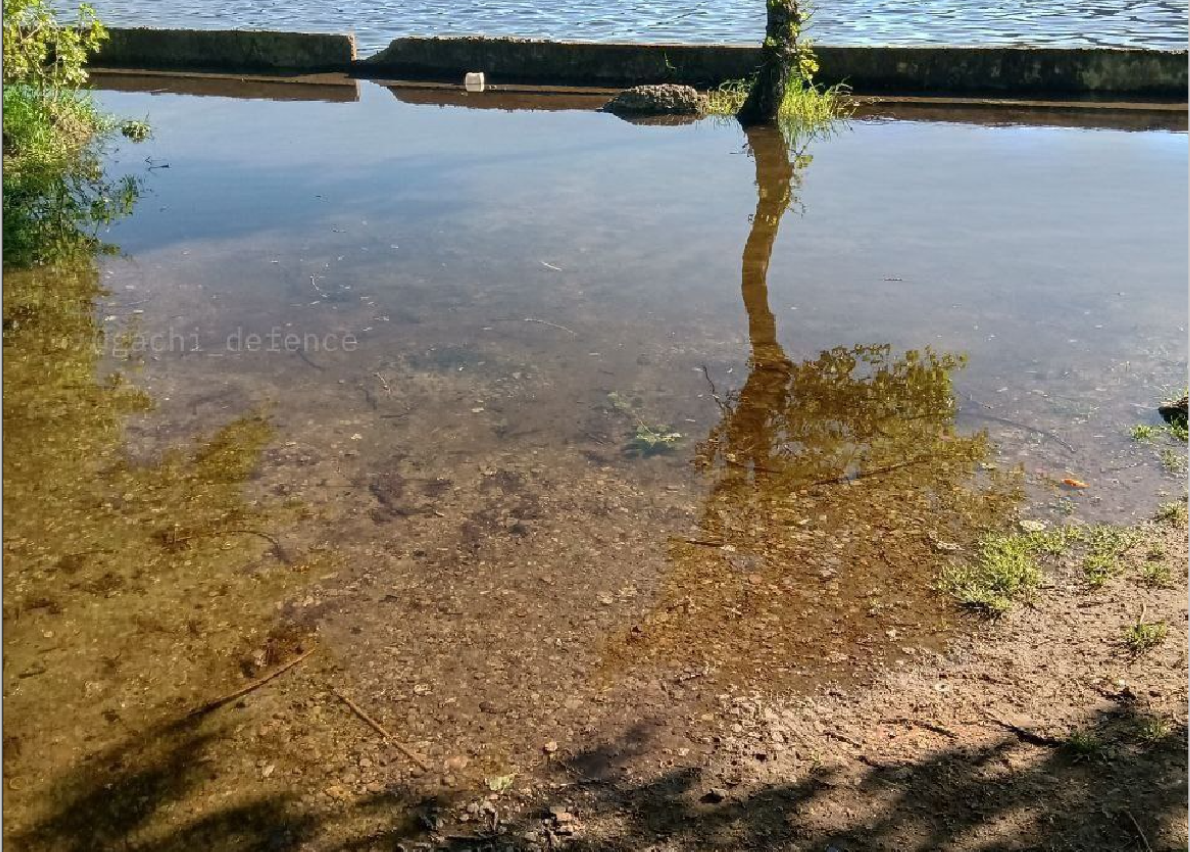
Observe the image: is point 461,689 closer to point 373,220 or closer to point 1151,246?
point 373,220

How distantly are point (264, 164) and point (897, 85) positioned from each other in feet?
23.5

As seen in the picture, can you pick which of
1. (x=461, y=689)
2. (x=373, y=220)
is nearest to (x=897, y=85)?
(x=373, y=220)

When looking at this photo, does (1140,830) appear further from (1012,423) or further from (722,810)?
(1012,423)

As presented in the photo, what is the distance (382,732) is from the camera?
3.17 m

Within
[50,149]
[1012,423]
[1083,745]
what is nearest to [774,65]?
[1012,423]

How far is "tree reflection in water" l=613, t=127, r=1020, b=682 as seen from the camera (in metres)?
3.54

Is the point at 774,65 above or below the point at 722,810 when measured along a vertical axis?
above

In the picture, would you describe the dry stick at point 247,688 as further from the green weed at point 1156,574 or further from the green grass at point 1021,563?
the green weed at point 1156,574

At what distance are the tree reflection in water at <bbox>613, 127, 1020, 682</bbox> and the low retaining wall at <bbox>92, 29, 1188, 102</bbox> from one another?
760 cm

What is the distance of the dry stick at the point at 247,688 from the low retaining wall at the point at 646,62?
10341 mm

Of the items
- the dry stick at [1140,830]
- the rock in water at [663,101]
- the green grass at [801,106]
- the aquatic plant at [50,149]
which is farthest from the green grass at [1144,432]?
the rock in water at [663,101]

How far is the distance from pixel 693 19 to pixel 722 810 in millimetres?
17301

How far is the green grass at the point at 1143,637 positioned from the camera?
134 inches

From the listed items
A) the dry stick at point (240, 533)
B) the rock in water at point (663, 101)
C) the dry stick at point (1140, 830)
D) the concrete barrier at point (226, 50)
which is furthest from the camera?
the concrete barrier at point (226, 50)
